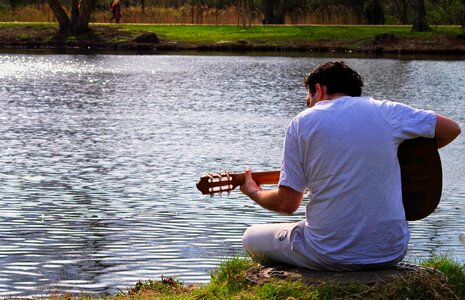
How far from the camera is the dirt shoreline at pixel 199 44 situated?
50281 mm

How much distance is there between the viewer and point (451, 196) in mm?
13062

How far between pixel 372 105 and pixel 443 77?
2902 centimetres

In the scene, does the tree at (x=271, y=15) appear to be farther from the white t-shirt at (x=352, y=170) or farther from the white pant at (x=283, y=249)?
the white t-shirt at (x=352, y=170)

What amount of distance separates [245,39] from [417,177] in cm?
4648

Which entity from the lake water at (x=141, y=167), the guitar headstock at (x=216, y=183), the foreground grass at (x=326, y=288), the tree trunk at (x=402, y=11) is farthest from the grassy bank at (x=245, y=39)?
the guitar headstock at (x=216, y=183)

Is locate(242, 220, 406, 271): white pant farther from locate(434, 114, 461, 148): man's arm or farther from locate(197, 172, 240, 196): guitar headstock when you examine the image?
locate(434, 114, 461, 148): man's arm

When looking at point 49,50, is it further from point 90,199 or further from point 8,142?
point 90,199

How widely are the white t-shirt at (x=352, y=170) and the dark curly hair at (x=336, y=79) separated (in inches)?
4.0

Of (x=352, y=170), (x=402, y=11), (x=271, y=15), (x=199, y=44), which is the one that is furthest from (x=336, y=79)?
(x=402, y=11)

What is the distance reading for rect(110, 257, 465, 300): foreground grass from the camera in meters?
5.83

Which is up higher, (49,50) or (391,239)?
(391,239)

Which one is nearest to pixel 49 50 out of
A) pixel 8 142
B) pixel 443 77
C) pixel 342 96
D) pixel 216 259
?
pixel 443 77

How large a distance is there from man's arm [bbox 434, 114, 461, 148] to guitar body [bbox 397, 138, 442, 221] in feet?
0.23

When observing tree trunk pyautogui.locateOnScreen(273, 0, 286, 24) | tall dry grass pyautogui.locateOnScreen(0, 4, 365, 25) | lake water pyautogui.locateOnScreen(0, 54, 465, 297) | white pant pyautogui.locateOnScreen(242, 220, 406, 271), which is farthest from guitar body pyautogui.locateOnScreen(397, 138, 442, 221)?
tall dry grass pyautogui.locateOnScreen(0, 4, 365, 25)
